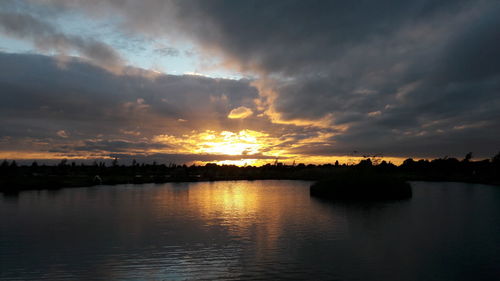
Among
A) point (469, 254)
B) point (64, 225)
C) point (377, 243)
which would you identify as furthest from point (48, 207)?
point (469, 254)

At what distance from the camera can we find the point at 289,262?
1658 centimetres

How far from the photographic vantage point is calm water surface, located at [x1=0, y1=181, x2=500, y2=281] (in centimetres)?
1517

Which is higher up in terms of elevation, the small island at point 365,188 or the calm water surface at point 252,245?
the small island at point 365,188

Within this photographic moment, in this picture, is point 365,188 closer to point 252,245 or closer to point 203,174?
point 252,245

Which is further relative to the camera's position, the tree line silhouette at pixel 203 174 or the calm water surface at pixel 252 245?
the tree line silhouette at pixel 203 174

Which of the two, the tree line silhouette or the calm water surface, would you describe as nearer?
the calm water surface

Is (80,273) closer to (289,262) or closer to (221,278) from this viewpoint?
(221,278)

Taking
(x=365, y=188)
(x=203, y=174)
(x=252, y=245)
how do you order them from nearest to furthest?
(x=252, y=245) < (x=365, y=188) < (x=203, y=174)

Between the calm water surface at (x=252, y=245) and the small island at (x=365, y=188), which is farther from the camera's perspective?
the small island at (x=365, y=188)

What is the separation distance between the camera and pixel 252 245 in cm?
2012

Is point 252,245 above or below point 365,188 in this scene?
below

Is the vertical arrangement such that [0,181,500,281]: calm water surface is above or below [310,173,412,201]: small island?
below

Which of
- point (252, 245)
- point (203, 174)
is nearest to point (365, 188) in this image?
point (252, 245)

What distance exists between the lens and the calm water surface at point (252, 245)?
597 inches
